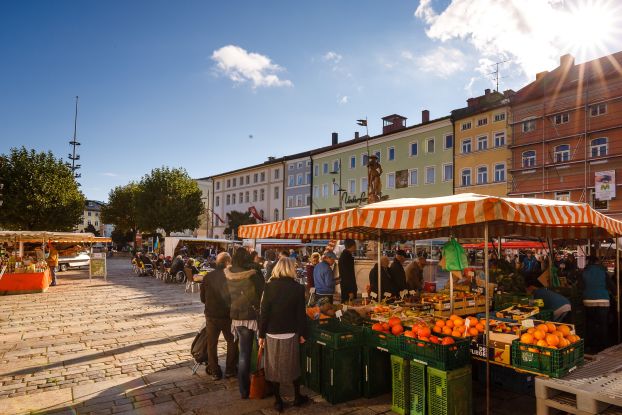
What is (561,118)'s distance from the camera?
31266 millimetres

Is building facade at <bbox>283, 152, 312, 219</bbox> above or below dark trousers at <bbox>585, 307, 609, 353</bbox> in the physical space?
above

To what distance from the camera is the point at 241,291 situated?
5691 millimetres

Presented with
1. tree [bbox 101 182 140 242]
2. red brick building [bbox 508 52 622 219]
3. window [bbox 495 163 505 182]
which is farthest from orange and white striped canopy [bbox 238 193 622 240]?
tree [bbox 101 182 140 242]

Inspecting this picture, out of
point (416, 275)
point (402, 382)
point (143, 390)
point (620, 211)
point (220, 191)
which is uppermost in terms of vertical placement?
point (220, 191)

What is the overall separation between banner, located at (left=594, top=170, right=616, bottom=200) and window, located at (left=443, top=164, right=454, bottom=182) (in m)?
11.6

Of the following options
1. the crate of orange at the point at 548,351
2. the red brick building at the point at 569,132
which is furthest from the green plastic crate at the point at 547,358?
the red brick building at the point at 569,132

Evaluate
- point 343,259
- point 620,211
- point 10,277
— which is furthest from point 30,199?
point 620,211

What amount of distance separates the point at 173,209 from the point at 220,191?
80.0 feet

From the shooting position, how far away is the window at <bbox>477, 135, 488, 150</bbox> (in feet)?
115

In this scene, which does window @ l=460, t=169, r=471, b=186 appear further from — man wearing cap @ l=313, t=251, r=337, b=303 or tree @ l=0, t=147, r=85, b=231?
tree @ l=0, t=147, r=85, b=231

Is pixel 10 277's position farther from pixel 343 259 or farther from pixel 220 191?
pixel 220 191

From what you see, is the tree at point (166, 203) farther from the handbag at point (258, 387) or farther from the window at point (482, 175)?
the handbag at point (258, 387)

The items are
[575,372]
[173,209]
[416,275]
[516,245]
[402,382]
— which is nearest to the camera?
[575,372]

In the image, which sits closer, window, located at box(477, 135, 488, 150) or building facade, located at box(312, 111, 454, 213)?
window, located at box(477, 135, 488, 150)
